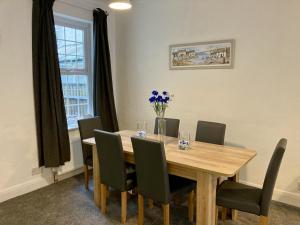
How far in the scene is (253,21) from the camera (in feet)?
10.0

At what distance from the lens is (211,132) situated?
3051mm

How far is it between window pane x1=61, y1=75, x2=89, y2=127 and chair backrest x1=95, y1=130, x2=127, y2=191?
143 cm

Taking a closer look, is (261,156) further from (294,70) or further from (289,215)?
(294,70)

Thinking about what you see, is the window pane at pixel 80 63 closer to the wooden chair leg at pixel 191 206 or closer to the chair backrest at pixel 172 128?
the chair backrest at pixel 172 128

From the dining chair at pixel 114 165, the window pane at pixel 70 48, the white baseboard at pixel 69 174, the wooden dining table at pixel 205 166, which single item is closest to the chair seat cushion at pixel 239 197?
the wooden dining table at pixel 205 166

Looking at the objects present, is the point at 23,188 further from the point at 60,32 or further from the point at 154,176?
the point at 60,32

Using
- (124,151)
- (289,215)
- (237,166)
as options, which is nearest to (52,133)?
(124,151)

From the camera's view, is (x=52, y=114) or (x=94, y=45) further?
(x=94, y=45)

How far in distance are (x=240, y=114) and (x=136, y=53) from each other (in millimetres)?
1914

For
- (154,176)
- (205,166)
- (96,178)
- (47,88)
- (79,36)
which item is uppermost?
(79,36)

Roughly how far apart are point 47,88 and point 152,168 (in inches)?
73.9

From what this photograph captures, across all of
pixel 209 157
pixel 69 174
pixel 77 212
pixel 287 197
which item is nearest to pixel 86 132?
pixel 69 174

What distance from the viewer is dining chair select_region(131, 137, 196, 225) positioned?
2.20 meters

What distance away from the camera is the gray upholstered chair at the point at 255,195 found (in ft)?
6.61
